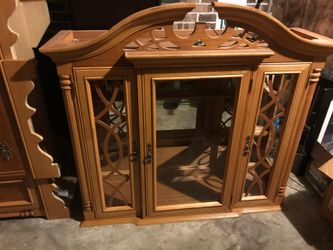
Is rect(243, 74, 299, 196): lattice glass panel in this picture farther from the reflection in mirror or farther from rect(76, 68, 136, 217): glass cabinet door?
rect(76, 68, 136, 217): glass cabinet door

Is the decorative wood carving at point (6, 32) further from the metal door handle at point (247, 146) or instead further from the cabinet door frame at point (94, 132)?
the metal door handle at point (247, 146)

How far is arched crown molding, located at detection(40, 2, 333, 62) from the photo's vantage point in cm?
100

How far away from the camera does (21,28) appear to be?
1.20m

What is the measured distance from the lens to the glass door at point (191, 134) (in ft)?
3.93

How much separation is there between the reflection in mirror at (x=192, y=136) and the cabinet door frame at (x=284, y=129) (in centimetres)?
8

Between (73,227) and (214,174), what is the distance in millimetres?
803

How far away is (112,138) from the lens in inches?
51.3

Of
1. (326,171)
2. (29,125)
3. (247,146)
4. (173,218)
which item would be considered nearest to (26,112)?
(29,125)

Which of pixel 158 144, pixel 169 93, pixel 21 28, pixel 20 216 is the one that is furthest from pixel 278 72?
pixel 20 216

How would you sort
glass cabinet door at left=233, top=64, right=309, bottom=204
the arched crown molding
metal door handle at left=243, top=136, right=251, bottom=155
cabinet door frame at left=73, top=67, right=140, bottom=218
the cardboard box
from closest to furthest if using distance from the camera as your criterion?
1. the arched crown molding
2. cabinet door frame at left=73, top=67, right=140, bottom=218
3. glass cabinet door at left=233, top=64, right=309, bottom=204
4. metal door handle at left=243, top=136, right=251, bottom=155
5. the cardboard box

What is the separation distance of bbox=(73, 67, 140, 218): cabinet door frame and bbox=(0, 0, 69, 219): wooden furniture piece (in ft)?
0.60

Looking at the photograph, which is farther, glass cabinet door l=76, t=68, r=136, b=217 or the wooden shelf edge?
the wooden shelf edge

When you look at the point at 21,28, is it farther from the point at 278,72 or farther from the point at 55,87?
the point at 278,72

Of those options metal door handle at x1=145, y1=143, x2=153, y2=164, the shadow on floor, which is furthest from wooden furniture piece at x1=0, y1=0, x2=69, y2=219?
the shadow on floor
